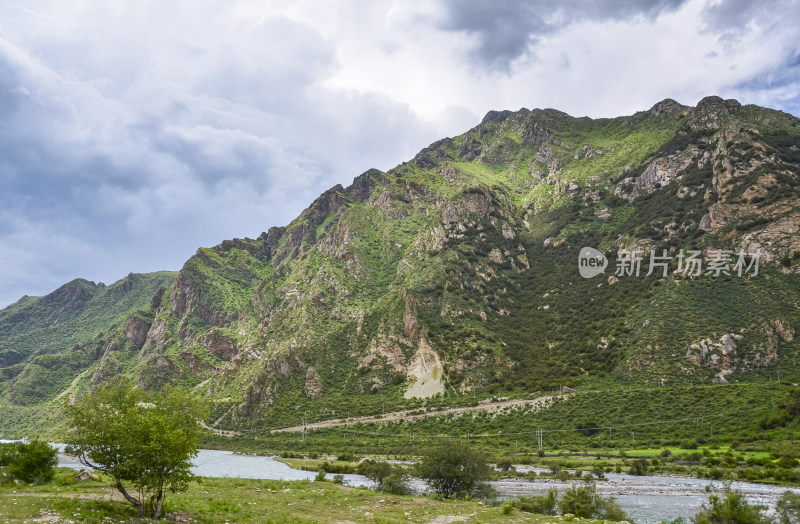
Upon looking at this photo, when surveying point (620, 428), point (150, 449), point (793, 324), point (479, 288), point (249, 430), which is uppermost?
point (479, 288)

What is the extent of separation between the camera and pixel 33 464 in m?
37.9

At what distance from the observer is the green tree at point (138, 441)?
71.5ft

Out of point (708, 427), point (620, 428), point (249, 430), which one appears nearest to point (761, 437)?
point (708, 427)

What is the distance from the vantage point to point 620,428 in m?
87.9

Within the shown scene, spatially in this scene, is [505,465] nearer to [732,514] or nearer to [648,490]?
[648,490]

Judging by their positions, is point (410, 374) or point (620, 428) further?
point (410, 374)

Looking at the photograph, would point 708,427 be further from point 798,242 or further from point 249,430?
point 249,430

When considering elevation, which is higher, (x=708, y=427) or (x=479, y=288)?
(x=479, y=288)

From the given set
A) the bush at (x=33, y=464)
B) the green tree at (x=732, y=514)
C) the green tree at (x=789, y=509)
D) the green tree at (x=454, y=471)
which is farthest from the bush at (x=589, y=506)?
the bush at (x=33, y=464)

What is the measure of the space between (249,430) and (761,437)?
379 ft

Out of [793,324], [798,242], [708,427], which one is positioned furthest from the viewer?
[798,242]

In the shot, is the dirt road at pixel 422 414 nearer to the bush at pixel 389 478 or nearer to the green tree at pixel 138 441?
the bush at pixel 389 478

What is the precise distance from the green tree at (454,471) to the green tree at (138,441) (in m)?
26.3

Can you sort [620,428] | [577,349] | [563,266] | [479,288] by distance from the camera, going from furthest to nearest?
[563,266]
[479,288]
[577,349]
[620,428]
